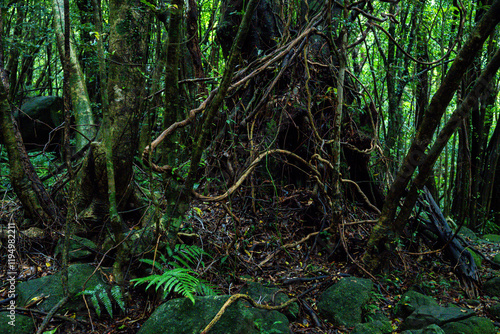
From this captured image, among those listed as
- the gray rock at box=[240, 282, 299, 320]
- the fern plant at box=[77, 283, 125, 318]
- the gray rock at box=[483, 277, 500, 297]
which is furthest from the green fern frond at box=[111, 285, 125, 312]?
the gray rock at box=[483, 277, 500, 297]

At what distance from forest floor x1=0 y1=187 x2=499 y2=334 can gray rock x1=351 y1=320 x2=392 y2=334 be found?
0.71 ft

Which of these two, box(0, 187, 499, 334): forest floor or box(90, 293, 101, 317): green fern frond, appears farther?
box(0, 187, 499, 334): forest floor

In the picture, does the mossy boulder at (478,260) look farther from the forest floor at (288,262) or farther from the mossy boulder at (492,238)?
the mossy boulder at (492,238)

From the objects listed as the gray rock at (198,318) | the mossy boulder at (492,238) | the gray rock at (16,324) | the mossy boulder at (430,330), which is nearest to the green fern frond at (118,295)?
the gray rock at (198,318)

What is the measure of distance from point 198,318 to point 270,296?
3.18 feet

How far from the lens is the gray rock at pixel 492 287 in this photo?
3836 mm

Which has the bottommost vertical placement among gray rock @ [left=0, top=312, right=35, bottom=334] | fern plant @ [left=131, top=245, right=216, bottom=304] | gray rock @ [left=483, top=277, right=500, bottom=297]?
gray rock @ [left=483, top=277, right=500, bottom=297]

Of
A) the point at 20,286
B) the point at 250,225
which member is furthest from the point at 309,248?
the point at 20,286

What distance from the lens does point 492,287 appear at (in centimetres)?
389

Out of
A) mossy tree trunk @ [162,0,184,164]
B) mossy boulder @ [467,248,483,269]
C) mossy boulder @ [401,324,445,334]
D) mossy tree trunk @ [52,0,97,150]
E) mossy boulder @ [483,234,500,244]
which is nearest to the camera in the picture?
mossy boulder @ [401,324,445,334]

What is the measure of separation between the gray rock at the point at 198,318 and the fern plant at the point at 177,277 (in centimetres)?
11

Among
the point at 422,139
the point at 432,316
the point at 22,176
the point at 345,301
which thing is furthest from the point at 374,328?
the point at 22,176

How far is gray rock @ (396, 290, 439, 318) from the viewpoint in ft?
10.5

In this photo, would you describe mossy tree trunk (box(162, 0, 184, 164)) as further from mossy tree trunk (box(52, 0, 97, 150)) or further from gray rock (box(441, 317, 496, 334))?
gray rock (box(441, 317, 496, 334))
